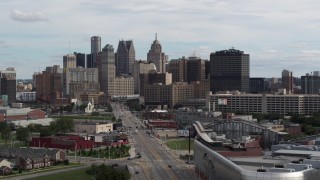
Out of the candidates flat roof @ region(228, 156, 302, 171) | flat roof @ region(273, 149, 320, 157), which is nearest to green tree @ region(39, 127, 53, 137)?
flat roof @ region(228, 156, 302, 171)

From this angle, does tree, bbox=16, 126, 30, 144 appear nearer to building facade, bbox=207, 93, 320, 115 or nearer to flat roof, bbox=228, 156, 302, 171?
flat roof, bbox=228, 156, 302, 171

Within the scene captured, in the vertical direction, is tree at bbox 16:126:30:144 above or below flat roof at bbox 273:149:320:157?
below

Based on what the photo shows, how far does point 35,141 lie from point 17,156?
21.4 meters

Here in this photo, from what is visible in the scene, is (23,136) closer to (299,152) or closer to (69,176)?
(69,176)

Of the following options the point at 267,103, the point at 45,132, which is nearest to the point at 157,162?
the point at 45,132

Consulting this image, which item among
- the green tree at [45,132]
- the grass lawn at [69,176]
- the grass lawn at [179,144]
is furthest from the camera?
the green tree at [45,132]

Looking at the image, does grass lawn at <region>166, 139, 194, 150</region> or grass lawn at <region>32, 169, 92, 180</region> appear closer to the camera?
grass lawn at <region>32, 169, 92, 180</region>

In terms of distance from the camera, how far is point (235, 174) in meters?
39.2

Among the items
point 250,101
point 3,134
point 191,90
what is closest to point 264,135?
point 3,134

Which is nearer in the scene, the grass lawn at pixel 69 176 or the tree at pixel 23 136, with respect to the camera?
the grass lawn at pixel 69 176

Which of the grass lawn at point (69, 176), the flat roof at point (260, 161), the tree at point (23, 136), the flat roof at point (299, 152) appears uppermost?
the flat roof at point (299, 152)

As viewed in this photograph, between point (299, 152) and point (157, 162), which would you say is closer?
point (299, 152)

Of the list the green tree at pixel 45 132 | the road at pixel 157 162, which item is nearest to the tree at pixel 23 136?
the green tree at pixel 45 132

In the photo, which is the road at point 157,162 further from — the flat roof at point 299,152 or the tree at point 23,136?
the tree at point 23,136
